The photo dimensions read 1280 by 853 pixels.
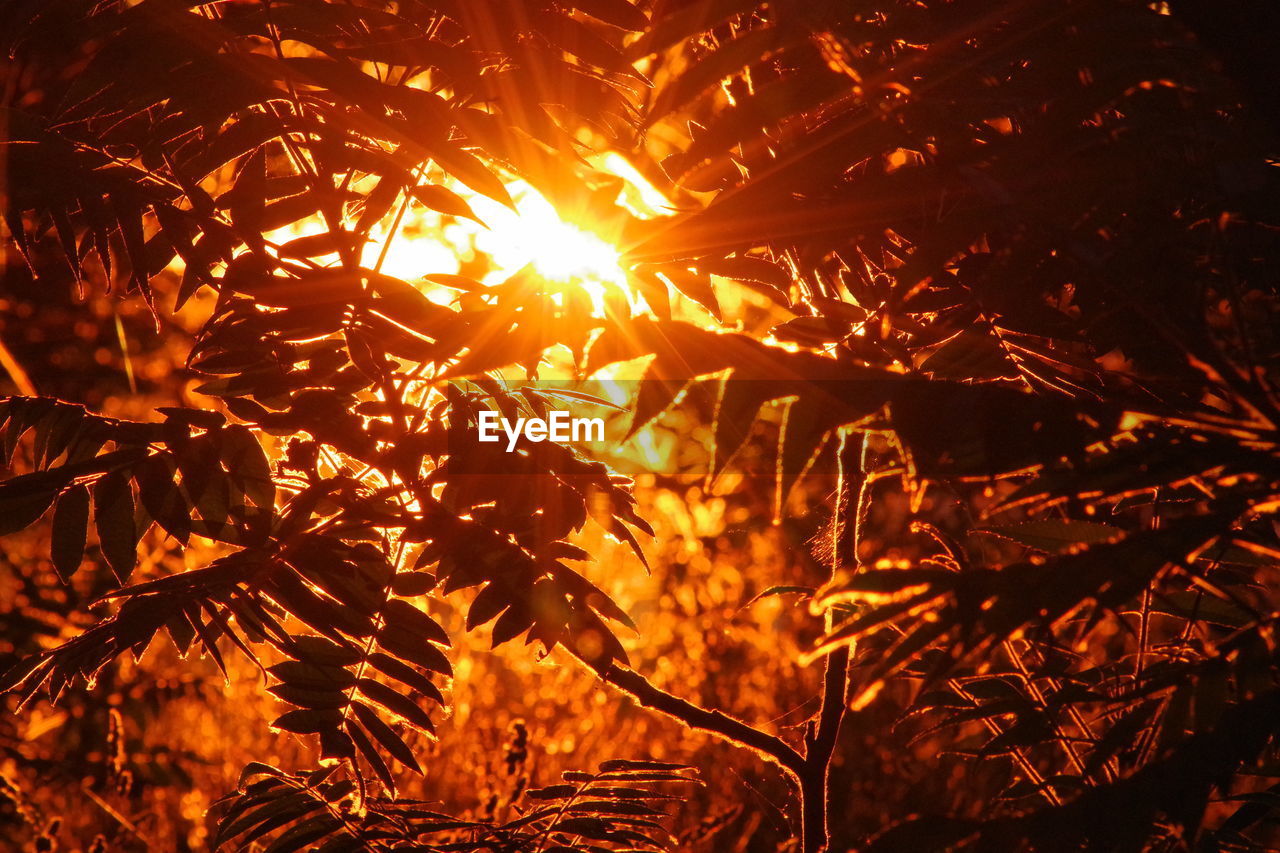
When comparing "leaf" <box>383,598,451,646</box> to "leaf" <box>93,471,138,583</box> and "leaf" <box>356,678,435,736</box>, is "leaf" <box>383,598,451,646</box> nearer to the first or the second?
"leaf" <box>356,678,435,736</box>

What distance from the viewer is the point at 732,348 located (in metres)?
0.72

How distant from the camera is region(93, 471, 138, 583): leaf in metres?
1.12

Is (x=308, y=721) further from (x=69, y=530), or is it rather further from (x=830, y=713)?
(x=830, y=713)

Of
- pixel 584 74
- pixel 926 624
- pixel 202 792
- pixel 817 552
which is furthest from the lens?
pixel 202 792

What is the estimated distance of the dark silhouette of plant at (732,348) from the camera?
73cm

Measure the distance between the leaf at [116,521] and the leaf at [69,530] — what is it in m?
0.03

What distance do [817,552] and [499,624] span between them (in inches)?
23.0

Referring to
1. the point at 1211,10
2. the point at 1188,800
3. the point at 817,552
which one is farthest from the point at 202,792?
the point at 1211,10

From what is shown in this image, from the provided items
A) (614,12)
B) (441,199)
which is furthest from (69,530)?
(614,12)

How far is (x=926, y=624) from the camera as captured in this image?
2.55 feet

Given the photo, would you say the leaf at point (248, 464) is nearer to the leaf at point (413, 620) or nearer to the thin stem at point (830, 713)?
the leaf at point (413, 620)

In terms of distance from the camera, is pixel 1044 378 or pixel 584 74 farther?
pixel 584 74

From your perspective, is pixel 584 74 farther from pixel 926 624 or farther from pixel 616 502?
pixel 926 624

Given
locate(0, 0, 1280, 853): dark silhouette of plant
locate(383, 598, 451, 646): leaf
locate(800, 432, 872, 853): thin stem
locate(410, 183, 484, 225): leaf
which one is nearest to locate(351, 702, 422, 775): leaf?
locate(0, 0, 1280, 853): dark silhouette of plant
